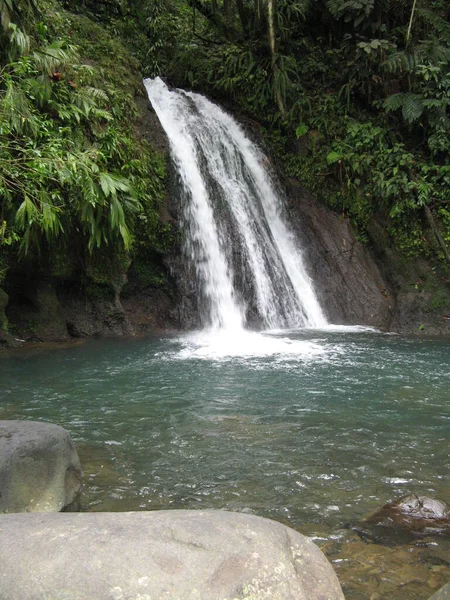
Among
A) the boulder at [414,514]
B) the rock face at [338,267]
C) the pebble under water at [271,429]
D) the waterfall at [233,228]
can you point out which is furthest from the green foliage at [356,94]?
the boulder at [414,514]

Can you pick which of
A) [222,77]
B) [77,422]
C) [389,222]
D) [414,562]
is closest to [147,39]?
[222,77]

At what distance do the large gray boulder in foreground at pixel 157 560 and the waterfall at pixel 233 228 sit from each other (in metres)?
Answer: 8.53

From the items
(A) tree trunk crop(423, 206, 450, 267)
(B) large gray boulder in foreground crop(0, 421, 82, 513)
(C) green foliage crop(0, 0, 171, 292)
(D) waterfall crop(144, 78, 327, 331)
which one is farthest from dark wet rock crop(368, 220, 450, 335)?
(B) large gray boulder in foreground crop(0, 421, 82, 513)

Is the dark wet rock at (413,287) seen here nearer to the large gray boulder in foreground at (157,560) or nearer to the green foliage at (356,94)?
the green foliage at (356,94)

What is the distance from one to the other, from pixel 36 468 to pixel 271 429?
8.48 ft

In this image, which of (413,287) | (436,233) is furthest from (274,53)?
(413,287)

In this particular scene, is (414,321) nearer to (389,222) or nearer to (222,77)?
(389,222)

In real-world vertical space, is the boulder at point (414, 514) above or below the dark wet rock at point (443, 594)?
below

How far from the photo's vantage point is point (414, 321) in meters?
11.5

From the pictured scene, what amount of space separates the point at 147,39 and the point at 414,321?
10.5 metres

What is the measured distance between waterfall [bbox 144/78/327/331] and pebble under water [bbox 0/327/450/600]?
5.97ft

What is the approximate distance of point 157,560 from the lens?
2.14 meters

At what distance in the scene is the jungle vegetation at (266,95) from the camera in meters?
8.42

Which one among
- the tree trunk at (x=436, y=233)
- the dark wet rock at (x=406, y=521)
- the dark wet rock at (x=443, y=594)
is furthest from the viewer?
the tree trunk at (x=436, y=233)
